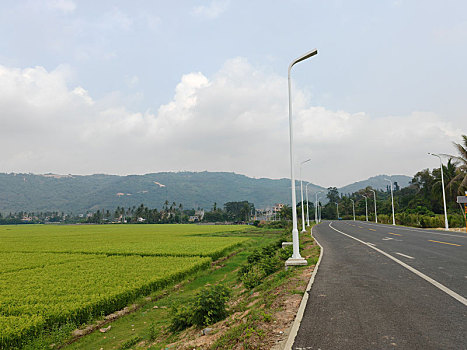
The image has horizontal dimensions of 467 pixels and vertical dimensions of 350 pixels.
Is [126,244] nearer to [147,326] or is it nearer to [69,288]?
[69,288]

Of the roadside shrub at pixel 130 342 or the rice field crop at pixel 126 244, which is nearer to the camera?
the roadside shrub at pixel 130 342

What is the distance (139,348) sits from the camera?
8.56 m

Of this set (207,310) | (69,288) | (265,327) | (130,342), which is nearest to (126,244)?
(69,288)

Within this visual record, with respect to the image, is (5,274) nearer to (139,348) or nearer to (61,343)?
(61,343)

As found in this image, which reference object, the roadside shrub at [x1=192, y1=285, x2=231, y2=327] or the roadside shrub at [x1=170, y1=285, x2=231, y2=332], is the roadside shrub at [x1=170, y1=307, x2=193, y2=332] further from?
the roadside shrub at [x1=192, y1=285, x2=231, y2=327]

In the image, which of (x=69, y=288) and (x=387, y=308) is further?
(x=69, y=288)

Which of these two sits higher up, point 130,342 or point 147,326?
point 130,342

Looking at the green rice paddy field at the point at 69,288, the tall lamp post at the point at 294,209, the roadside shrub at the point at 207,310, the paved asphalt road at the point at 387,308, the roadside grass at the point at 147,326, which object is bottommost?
the roadside grass at the point at 147,326

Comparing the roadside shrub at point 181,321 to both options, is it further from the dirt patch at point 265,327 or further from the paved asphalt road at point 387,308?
the paved asphalt road at point 387,308

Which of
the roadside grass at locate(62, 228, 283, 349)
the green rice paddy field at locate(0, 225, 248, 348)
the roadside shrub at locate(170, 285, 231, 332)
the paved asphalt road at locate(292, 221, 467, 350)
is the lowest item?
the roadside grass at locate(62, 228, 283, 349)

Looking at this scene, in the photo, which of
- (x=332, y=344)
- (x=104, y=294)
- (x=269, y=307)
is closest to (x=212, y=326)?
(x=269, y=307)

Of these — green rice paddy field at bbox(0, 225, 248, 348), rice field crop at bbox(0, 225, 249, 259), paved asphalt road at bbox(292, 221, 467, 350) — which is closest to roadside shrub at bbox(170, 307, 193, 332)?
green rice paddy field at bbox(0, 225, 248, 348)

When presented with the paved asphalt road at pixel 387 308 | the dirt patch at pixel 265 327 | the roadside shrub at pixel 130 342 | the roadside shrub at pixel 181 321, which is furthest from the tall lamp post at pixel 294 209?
the roadside shrub at pixel 130 342

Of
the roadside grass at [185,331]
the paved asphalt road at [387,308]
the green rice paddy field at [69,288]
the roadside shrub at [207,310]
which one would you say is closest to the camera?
the paved asphalt road at [387,308]
